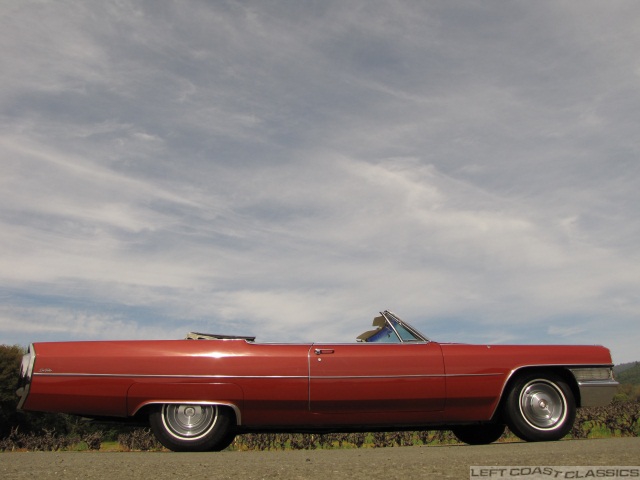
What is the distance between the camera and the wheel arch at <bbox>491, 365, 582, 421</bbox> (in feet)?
21.8

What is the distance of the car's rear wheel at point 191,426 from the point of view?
6.29m

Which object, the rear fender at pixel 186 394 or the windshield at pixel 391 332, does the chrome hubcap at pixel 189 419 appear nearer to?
the rear fender at pixel 186 394

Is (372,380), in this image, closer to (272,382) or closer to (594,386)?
(272,382)

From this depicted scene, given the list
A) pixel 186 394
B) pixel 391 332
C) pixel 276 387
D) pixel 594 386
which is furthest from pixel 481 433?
pixel 186 394

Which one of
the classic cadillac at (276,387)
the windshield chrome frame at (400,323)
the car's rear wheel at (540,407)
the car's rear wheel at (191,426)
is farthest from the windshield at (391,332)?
the car's rear wheel at (191,426)

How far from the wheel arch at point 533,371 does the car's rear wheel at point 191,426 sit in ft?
9.20

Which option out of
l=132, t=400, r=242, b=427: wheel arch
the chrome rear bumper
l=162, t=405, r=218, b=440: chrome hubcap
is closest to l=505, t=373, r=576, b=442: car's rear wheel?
the chrome rear bumper

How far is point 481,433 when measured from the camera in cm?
749

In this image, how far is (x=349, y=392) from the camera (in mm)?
6355

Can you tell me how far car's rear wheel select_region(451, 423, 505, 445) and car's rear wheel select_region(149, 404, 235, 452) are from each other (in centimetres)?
265

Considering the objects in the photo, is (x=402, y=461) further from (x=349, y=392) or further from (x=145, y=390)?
(x=145, y=390)

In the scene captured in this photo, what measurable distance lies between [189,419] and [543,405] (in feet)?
12.1

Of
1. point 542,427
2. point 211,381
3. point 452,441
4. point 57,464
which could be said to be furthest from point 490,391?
point 452,441

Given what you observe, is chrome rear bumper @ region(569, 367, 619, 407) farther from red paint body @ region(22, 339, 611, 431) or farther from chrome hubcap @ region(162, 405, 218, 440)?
chrome hubcap @ region(162, 405, 218, 440)
